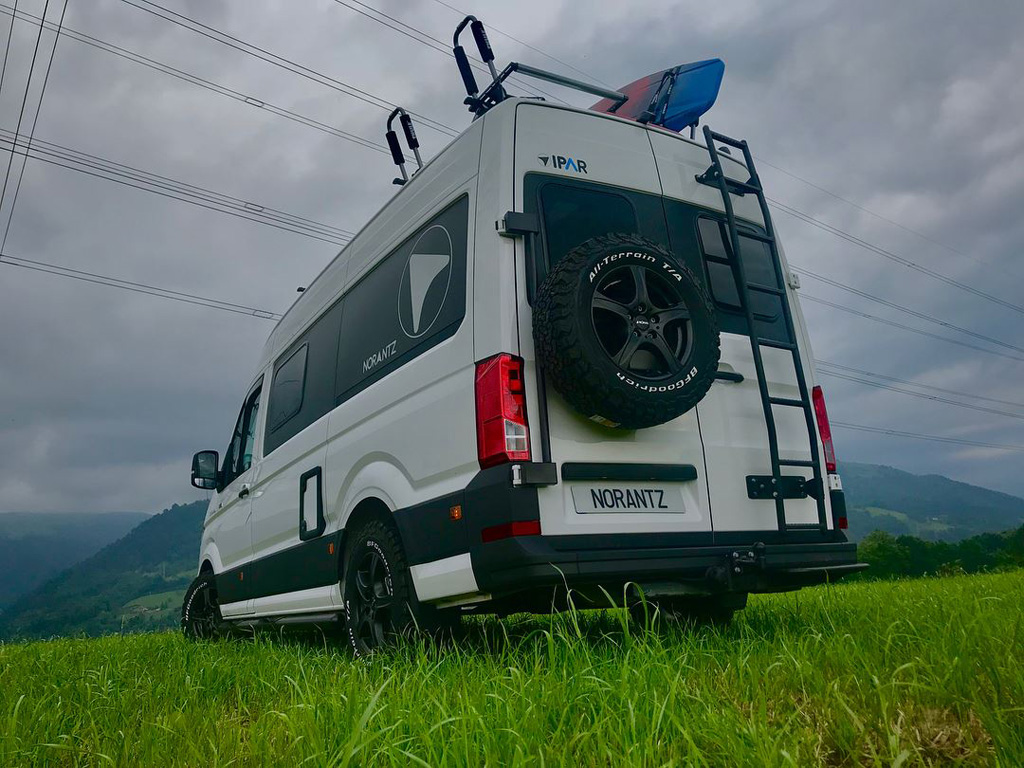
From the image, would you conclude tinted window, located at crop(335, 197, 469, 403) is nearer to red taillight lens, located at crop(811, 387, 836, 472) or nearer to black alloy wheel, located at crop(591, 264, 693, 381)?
black alloy wheel, located at crop(591, 264, 693, 381)

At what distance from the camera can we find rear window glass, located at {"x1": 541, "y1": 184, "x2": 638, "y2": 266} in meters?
3.72

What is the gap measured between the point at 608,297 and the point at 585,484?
83 cm

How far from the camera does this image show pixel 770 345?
13.8ft

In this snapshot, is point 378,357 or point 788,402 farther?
point 378,357

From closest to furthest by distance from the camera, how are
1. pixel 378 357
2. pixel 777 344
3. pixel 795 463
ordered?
pixel 795 463, pixel 777 344, pixel 378 357

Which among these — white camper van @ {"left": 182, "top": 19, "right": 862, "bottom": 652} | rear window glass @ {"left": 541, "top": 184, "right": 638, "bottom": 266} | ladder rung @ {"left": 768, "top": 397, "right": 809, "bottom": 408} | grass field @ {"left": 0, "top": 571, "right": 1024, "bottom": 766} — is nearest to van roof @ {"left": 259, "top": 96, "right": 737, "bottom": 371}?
white camper van @ {"left": 182, "top": 19, "right": 862, "bottom": 652}

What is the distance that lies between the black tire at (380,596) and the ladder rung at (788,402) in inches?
77.7

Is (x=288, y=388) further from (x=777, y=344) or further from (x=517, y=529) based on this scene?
(x=777, y=344)

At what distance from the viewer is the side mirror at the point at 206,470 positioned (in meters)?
7.32

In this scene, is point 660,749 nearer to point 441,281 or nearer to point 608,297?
point 608,297

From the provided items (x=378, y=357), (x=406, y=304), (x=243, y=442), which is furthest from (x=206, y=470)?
(x=406, y=304)

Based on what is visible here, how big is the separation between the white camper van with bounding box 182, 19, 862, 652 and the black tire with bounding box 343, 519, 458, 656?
0.01 meters

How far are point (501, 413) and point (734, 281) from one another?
1.79 m

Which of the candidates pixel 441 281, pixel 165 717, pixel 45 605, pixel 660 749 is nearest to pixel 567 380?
pixel 441 281
